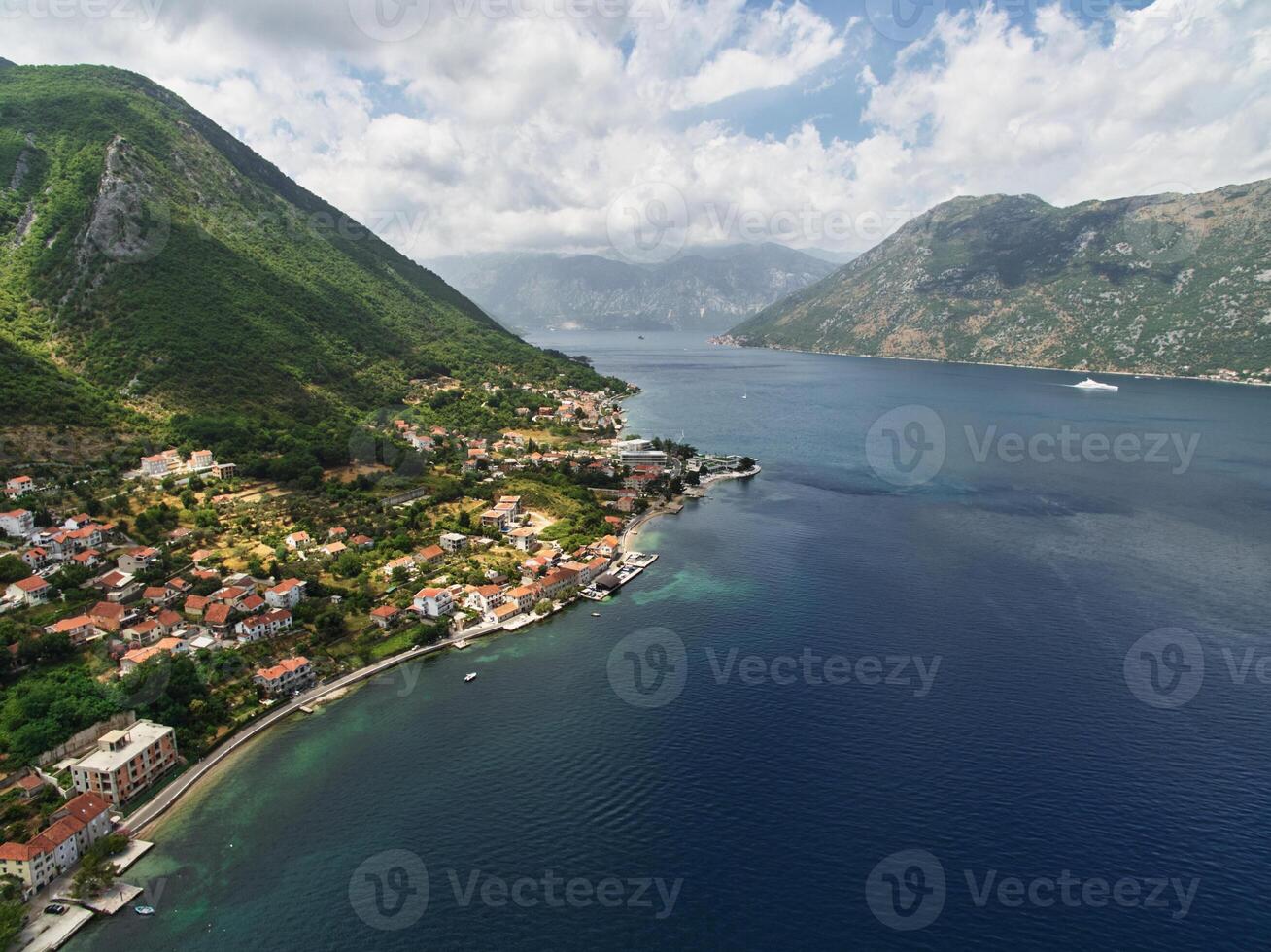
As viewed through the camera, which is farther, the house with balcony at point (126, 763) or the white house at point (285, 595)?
the white house at point (285, 595)

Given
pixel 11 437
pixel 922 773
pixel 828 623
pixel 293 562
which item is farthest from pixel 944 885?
pixel 11 437

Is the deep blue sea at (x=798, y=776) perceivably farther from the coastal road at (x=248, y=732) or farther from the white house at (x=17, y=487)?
the white house at (x=17, y=487)

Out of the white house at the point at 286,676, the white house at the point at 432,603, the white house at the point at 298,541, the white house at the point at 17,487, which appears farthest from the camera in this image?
the white house at the point at 17,487

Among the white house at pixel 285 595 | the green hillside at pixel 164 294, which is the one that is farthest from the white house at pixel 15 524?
the white house at pixel 285 595

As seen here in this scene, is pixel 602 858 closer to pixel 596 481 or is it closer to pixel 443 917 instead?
pixel 443 917

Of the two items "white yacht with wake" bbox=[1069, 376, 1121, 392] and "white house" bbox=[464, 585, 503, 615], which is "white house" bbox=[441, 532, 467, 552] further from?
"white yacht with wake" bbox=[1069, 376, 1121, 392]

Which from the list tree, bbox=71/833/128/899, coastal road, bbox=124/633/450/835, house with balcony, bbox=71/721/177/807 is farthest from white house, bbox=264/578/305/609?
tree, bbox=71/833/128/899
